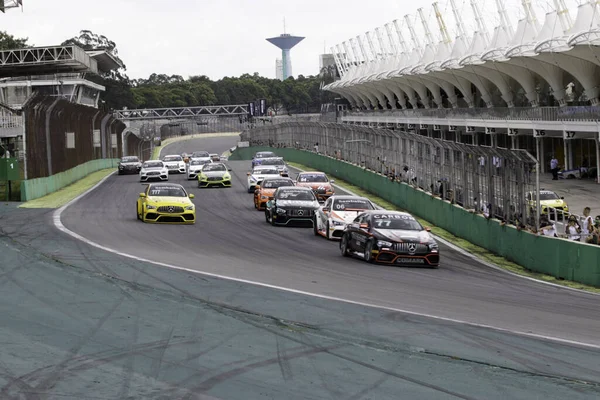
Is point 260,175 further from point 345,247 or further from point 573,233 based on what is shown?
point 573,233

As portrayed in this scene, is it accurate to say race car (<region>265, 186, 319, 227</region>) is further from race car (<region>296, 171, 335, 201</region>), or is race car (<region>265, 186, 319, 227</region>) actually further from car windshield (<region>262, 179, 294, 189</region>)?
race car (<region>296, 171, 335, 201</region>)

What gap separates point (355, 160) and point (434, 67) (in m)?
44.3

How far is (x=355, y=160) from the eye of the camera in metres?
47.1

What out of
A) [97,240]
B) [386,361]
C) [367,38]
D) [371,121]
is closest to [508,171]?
[97,240]

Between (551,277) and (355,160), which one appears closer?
(551,277)

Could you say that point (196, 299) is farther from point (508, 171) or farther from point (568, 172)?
point (568, 172)

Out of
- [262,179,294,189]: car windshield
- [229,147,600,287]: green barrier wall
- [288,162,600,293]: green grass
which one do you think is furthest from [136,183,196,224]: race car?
[229,147,600,287]: green barrier wall

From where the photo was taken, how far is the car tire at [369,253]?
21.7 meters

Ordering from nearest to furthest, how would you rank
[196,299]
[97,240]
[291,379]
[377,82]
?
[291,379]
[196,299]
[97,240]
[377,82]

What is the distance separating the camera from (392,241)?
21.5m

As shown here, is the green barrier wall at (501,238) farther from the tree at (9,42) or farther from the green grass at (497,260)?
the tree at (9,42)

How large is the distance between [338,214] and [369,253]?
185 inches

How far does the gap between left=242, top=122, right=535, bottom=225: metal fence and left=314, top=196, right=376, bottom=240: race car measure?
10.2ft

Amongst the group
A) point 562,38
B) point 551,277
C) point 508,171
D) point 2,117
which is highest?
point 562,38
